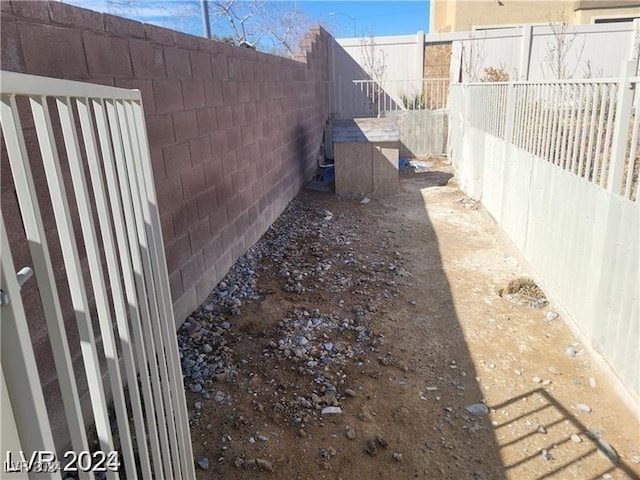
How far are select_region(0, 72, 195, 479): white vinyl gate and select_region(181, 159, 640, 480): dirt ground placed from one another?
950 millimetres

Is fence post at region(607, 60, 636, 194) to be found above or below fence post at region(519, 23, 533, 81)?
below

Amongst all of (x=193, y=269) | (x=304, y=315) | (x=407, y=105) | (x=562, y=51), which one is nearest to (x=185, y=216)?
(x=193, y=269)

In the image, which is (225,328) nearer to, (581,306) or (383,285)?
(383,285)

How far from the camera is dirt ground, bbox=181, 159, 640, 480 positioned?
2547 mm

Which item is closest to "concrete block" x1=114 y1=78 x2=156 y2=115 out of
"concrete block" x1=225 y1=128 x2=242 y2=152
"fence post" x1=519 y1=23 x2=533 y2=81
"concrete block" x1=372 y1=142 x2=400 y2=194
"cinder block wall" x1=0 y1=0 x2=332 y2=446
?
"cinder block wall" x1=0 y1=0 x2=332 y2=446

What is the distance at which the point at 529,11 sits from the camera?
16984 millimetres

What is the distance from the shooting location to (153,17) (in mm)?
4574

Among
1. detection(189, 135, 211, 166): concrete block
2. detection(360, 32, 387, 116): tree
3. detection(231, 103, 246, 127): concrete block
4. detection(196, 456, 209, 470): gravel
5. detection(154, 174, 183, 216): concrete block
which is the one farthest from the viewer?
detection(360, 32, 387, 116): tree

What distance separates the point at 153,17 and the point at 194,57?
39.2 inches

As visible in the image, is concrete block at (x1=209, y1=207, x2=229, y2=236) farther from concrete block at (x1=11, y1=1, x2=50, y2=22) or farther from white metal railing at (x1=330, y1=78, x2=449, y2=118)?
white metal railing at (x1=330, y1=78, x2=449, y2=118)

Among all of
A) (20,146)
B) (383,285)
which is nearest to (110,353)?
(20,146)

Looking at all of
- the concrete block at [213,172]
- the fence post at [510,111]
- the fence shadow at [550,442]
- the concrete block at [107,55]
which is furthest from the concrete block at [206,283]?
the fence post at [510,111]

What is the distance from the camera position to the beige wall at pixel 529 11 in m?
16.7

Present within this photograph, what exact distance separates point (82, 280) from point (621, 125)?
3260 mm
